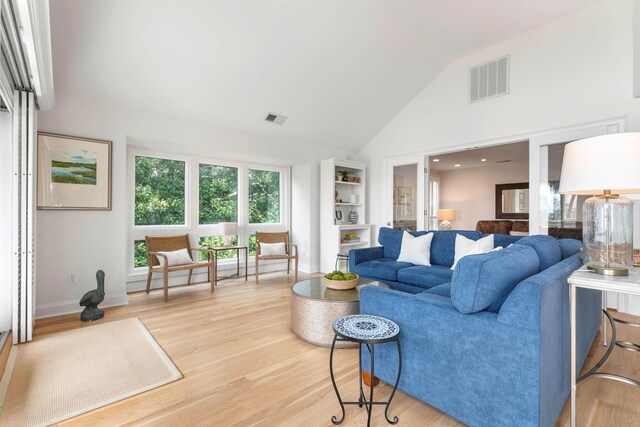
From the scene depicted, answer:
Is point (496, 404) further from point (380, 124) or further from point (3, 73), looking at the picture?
point (380, 124)

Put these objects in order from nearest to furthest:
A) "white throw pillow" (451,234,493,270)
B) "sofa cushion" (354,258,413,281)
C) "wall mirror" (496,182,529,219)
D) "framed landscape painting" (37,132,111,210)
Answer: "white throw pillow" (451,234,493,270)
"framed landscape painting" (37,132,111,210)
"sofa cushion" (354,258,413,281)
"wall mirror" (496,182,529,219)

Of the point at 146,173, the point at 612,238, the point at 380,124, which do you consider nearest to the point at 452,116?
the point at 380,124

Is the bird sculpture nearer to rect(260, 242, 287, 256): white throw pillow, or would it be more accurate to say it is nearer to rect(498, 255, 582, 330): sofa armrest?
rect(260, 242, 287, 256): white throw pillow

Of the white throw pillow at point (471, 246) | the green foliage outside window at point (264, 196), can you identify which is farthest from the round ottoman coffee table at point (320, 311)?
the green foliage outside window at point (264, 196)

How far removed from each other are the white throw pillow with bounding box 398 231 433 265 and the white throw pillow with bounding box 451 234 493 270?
0.34 metres

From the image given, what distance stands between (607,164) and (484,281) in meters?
0.91

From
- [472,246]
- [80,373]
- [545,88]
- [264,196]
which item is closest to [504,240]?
[472,246]

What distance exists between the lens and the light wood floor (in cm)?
170

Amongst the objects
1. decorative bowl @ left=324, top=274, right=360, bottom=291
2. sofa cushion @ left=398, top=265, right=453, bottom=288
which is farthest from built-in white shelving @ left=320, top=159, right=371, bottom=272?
decorative bowl @ left=324, top=274, right=360, bottom=291

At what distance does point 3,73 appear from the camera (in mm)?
2244

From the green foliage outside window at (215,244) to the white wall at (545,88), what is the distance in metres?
3.50

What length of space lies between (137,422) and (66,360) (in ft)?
3.73

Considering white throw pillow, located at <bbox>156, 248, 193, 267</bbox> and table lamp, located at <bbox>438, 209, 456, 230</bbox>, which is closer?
white throw pillow, located at <bbox>156, 248, 193, 267</bbox>

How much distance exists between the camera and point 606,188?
1595 mm
